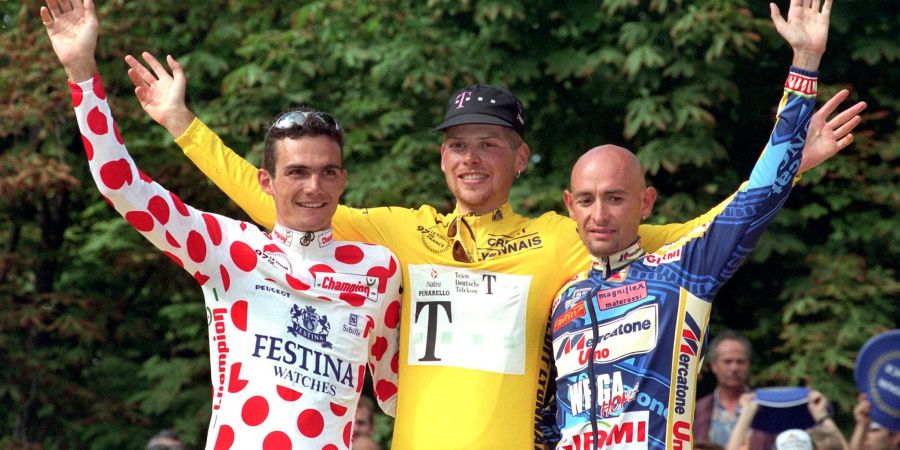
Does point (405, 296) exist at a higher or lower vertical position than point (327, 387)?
higher

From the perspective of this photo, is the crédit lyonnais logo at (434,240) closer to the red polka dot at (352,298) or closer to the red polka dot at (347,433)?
the red polka dot at (352,298)

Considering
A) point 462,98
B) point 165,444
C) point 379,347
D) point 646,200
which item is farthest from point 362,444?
point 646,200

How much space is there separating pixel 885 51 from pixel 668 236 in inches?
204

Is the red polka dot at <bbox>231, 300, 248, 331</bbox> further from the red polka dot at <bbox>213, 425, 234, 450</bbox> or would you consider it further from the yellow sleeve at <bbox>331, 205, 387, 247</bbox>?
the yellow sleeve at <bbox>331, 205, 387, 247</bbox>

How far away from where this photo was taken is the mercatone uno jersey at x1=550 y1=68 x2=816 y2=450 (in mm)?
5059

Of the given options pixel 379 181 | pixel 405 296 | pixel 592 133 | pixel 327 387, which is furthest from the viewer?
pixel 592 133

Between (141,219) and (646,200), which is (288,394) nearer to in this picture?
(141,219)

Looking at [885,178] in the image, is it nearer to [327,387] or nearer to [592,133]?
[592,133]

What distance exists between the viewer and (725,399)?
805cm

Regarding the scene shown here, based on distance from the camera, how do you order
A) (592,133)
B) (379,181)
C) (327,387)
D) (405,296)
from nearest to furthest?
(327,387) < (405,296) < (379,181) < (592,133)

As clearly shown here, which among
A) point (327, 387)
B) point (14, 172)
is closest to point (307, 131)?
point (327, 387)

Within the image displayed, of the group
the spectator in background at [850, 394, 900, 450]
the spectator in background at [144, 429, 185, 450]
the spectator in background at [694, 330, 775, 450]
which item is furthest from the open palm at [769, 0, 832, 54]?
the spectator in background at [144, 429, 185, 450]

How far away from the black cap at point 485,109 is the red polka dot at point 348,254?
62cm

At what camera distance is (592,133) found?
413 inches
